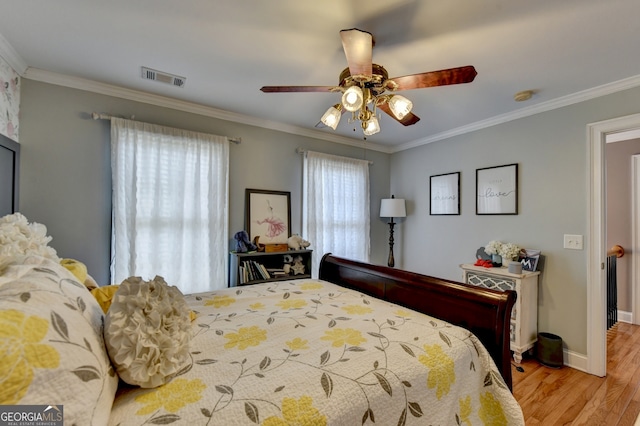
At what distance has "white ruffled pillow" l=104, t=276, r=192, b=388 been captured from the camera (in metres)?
0.85

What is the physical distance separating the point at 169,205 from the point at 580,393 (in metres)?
3.83

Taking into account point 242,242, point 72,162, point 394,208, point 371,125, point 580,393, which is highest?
point 371,125

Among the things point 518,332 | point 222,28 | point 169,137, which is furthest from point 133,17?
point 518,332

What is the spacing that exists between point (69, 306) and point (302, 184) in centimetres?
288

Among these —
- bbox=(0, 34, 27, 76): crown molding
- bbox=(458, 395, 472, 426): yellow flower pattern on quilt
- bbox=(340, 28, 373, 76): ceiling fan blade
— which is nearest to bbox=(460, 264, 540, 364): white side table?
bbox=(458, 395, 472, 426): yellow flower pattern on quilt

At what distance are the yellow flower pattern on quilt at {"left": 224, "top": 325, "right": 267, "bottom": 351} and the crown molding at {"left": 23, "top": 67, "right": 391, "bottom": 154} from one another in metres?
2.44

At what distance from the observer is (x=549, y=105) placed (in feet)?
8.73

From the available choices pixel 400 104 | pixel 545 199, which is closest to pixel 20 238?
pixel 400 104

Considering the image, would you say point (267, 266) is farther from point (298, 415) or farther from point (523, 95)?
point (523, 95)

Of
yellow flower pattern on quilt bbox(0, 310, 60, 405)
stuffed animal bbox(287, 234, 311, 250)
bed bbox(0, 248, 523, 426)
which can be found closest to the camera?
yellow flower pattern on quilt bbox(0, 310, 60, 405)

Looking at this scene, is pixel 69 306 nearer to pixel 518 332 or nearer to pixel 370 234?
pixel 518 332

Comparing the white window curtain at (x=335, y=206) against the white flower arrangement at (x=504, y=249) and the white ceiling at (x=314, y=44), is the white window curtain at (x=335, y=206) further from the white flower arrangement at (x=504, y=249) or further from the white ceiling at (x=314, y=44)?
the white flower arrangement at (x=504, y=249)

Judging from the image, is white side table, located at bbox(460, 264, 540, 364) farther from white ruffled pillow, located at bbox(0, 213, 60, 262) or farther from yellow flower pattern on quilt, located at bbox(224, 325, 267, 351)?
white ruffled pillow, located at bbox(0, 213, 60, 262)

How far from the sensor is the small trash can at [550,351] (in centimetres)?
248
